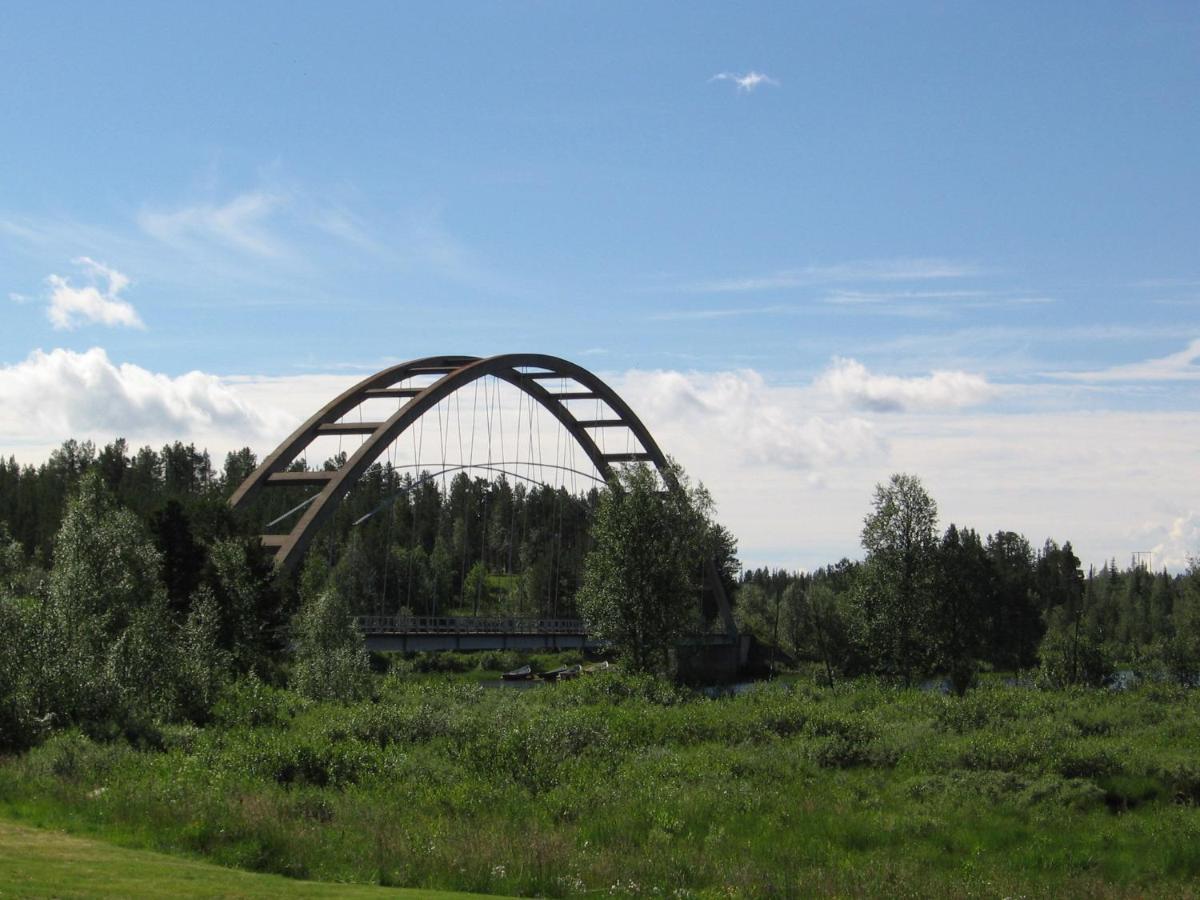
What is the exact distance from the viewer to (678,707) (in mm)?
42344

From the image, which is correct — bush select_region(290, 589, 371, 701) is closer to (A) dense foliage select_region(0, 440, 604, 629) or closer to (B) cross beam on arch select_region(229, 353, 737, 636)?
(B) cross beam on arch select_region(229, 353, 737, 636)

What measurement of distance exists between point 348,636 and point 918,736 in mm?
20625

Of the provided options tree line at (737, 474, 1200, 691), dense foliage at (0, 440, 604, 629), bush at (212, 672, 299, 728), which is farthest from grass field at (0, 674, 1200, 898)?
dense foliage at (0, 440, 604, 629)

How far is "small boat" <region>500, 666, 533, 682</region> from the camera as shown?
76.9 metres

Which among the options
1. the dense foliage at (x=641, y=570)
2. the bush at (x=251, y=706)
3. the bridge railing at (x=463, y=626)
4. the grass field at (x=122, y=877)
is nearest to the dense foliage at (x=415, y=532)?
the bridge railing at (x=463, y=626)

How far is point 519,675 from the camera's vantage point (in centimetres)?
7825

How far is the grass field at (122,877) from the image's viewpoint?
14992 mm

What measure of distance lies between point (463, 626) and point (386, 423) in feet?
53.3

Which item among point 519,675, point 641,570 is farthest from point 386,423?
point 519,675

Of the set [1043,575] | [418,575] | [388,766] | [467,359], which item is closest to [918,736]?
[388,766]

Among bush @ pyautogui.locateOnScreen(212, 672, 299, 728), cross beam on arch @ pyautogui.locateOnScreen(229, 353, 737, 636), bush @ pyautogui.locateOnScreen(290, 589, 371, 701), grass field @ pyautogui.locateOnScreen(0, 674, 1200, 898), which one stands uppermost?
cross beam on arch @ pyautogui.locateOnScreen(229, 353, 737, 636)

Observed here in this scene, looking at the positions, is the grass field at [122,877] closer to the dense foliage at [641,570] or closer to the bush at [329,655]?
the bush at [329,655]

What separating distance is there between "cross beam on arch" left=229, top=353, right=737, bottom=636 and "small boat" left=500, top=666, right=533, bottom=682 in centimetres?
1654

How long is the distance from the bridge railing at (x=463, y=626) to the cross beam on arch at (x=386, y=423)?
20.6 ft
